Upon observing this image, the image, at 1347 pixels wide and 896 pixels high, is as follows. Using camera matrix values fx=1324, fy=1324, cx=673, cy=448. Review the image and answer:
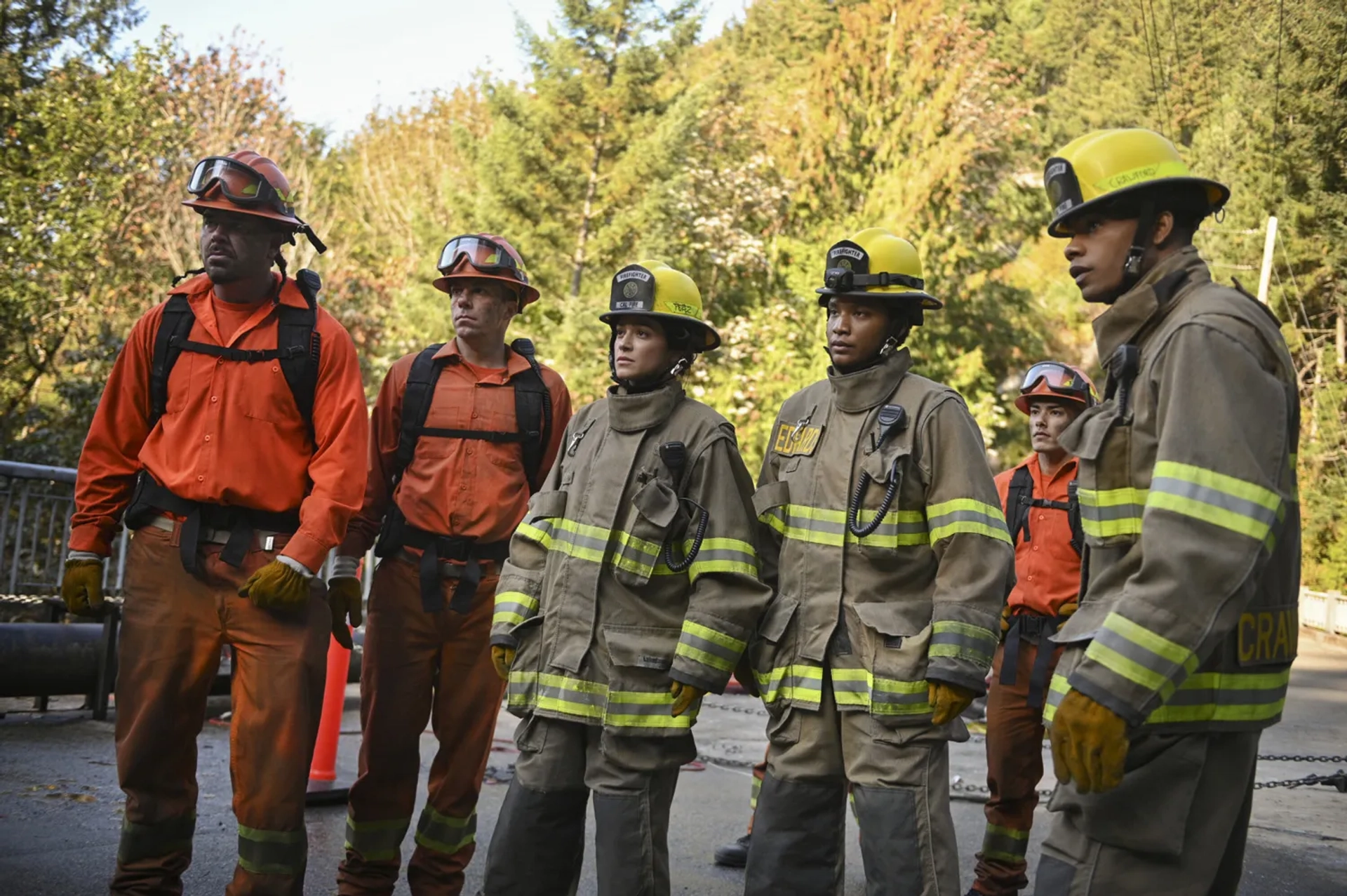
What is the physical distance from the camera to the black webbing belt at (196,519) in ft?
14.5

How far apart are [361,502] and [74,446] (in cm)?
1051

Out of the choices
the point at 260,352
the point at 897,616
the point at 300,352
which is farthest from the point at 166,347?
the point at 897,616

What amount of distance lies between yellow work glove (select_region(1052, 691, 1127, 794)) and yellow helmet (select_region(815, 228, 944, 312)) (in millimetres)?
2026

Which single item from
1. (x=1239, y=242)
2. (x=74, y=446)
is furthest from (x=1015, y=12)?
(x=74, y=446)

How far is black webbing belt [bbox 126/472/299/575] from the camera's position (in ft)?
14.5

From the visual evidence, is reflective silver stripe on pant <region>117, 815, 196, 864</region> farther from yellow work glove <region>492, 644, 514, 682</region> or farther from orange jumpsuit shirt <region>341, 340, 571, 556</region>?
orange jumpsuit shirt <region>341, 340, 571, 556</region>

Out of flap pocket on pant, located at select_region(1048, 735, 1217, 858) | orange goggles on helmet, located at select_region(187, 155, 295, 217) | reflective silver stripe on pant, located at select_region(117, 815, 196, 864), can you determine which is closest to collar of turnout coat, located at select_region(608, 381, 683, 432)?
orange goggles on helmet, located at select_region(187, 155, 295, 217)

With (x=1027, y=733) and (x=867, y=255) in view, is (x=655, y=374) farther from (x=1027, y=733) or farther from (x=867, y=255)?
(x=1027, y=733)

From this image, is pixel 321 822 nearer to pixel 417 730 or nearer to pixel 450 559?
pixel 417 730

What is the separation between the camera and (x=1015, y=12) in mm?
60781

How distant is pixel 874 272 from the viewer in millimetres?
4598

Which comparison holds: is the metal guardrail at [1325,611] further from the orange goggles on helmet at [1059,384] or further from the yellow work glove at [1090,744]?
the yellow work glove at [1090,744]

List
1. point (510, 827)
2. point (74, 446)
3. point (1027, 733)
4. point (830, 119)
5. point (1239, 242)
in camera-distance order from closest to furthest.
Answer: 1. point (510, 827)
2. point (1027, 733)
3. point (74, 446)
4. point (830, 119)
5. point (1239, 242)

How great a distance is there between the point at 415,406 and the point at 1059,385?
3165 millimetres
